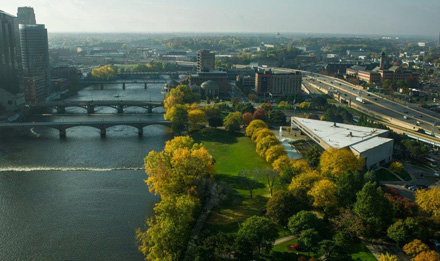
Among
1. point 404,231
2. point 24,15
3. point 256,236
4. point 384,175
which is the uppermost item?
point 24,15

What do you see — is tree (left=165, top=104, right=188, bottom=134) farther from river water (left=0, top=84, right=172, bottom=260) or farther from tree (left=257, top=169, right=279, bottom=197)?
tree (left=257, top=169, right=279, bottom=197)

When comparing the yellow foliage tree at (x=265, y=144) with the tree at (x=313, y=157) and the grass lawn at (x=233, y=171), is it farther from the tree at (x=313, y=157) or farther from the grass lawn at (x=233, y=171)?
the tree at (x=313, y=157)

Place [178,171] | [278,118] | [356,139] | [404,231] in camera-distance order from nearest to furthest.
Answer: [404,231], [178,171], [356,139], [278,118]

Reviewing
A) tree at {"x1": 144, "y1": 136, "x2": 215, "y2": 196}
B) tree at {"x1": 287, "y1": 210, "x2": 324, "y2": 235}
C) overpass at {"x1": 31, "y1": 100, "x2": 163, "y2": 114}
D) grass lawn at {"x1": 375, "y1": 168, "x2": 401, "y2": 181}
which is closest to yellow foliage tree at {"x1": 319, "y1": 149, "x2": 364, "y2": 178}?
grass lawn at {"x1": 375, "y1": 168, "x2": 401, "y2": 181}

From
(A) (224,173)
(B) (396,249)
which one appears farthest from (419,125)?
(B) (396,249)

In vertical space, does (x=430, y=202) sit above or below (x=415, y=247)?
above

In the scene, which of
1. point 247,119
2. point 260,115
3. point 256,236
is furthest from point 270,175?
point 260,115

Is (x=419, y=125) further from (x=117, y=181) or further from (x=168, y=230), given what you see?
(x=168, y=230)

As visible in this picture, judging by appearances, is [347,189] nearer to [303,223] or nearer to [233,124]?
[303,223]
